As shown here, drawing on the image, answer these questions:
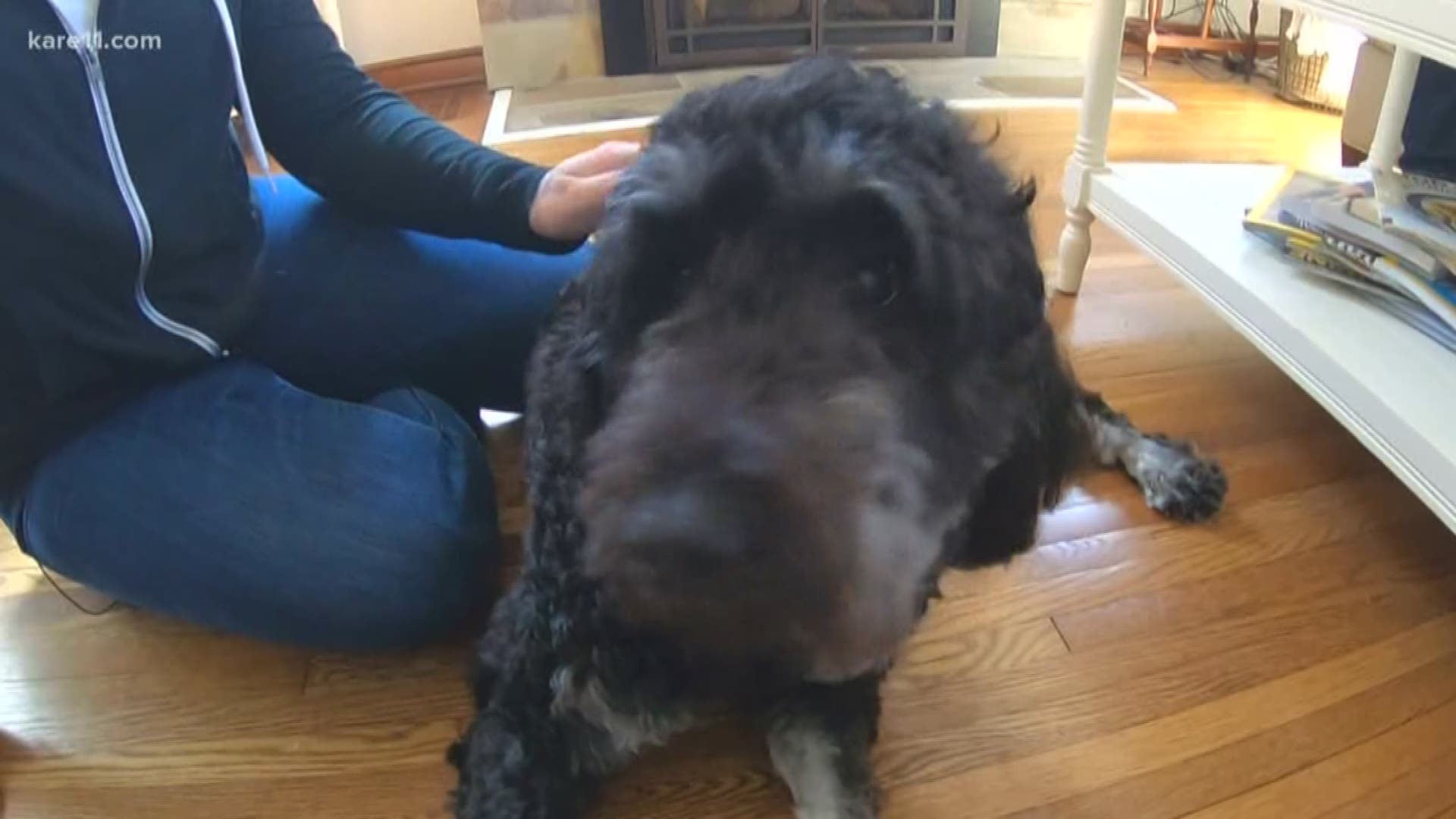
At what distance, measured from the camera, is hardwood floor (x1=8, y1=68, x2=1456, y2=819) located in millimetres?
1268

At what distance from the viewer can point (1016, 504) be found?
3.91 ft

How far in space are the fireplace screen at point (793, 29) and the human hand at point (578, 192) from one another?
2.76m

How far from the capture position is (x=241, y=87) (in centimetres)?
144

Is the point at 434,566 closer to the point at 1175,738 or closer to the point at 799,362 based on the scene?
the point at 799,362

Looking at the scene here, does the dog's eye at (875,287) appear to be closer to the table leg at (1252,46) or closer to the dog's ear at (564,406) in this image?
the dog's ear at (564,406)

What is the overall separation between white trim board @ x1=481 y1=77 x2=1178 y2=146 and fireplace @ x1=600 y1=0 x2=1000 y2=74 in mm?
483

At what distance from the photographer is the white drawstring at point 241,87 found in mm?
1410

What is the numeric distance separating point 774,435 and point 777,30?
361cm

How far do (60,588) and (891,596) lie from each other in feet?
3.94

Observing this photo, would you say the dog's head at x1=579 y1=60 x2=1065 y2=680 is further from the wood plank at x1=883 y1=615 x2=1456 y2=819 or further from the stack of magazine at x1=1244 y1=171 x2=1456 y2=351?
the stack of magazine at x1=1244 y1=171 x2=1456 y2=351

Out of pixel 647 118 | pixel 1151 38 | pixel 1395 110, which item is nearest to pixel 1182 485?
pixel 1395 110

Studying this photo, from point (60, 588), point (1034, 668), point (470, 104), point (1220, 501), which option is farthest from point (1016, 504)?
point (470, 104)

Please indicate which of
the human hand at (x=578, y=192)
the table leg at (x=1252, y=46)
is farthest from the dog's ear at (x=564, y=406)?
the table leg at (x=1252, y=46)

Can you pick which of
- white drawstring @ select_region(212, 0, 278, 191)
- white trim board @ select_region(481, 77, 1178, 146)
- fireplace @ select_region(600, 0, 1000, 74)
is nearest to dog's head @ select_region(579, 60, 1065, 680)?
white drawstring @ select_region(212, 0, 278, 191)
